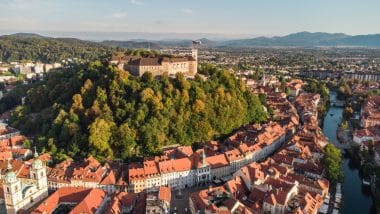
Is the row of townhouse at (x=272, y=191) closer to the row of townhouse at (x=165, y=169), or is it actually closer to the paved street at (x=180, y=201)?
the paved street at (x=180, y=201)

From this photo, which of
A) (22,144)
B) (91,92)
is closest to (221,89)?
(91,92)

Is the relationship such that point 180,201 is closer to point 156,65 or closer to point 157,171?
point 157,171

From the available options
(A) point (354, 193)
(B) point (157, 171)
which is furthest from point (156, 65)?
(A) point (354, 193)

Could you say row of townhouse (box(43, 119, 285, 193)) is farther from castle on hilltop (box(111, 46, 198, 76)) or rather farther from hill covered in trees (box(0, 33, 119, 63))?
hill covered in trees (box(0, 33, 119, 63))

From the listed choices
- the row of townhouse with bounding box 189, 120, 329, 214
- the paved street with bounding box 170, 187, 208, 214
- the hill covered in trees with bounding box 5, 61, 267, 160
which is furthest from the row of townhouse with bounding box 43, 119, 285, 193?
the row of townhouse with bounding box 189, 120, 329, 214

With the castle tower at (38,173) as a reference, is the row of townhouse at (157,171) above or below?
below

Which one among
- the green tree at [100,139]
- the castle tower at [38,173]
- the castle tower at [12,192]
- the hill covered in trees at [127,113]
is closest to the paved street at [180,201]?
the hill covered in trees at [127,113]

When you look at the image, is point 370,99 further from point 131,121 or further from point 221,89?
point 131,121
